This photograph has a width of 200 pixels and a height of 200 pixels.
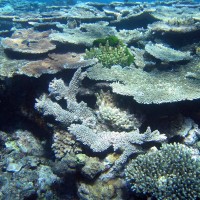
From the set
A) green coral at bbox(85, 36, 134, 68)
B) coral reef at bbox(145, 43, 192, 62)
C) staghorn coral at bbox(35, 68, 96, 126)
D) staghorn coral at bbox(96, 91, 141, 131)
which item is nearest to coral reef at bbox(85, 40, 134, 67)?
green coral at bbox(85, 36, 134, 68)

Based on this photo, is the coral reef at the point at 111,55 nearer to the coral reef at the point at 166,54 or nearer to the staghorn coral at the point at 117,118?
the coral reef at the point at 166,54

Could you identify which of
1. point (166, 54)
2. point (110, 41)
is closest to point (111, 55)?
point (110, 41)

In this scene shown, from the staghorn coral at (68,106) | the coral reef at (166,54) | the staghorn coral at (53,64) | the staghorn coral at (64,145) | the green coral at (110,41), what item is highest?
the green coral at (110,41)

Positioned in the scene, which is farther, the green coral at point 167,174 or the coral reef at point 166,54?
the coral reef at point 166,54

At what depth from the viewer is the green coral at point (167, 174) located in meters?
3.43

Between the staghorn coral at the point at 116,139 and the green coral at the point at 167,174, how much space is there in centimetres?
29

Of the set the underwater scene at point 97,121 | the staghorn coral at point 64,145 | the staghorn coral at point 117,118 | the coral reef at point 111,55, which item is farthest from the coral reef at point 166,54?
the staghorn coral at point 64,145

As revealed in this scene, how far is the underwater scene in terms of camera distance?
12.7 feet

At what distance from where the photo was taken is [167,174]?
11.9ft

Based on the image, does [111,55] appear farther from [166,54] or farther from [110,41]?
[166,54]

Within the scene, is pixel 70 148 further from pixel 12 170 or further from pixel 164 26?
pixel 164 26

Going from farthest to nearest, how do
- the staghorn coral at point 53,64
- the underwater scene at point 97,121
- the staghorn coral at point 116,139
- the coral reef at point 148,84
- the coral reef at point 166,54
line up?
the coral reef at point 166,54 < the staghorn coral at point 53,64 < the coral reef at point 148,84 < the staghorn coral at point 116,139 < the underwater scene at point 97,121

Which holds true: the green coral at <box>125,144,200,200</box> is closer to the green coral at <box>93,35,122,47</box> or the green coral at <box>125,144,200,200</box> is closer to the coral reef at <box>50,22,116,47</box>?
the green coral at <box>93,35,122,47</box>

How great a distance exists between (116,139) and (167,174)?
1.06 meters
